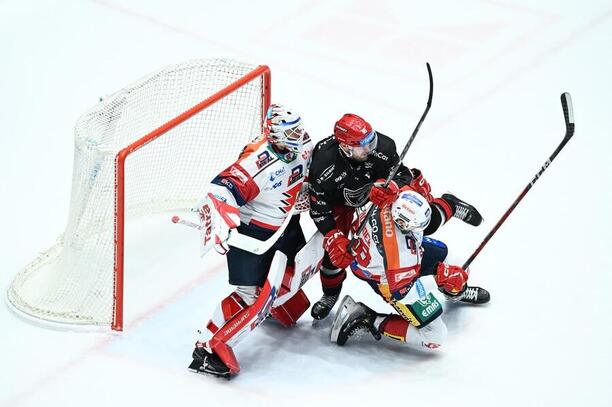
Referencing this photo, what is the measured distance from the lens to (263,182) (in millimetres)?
5340

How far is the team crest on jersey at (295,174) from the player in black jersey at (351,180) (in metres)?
0.05

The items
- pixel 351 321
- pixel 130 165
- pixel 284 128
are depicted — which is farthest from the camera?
pixel 130 165

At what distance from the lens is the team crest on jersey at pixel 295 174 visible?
542 centimetres

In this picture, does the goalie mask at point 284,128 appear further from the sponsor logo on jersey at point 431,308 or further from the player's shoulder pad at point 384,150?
the sponsor logo on jersey at point 431,308

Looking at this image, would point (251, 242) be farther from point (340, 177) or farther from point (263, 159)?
point (340, 177)

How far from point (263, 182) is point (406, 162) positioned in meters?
1.88

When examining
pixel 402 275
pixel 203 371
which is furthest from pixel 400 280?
pixel 203 371

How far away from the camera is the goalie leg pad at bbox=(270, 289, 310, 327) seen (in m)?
5.82

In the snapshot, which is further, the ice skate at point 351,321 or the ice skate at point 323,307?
the ice skate at point 323,307

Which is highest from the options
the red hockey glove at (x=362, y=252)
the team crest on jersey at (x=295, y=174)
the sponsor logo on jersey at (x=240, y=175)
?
the team crest on jersey at (x=295, y=174)

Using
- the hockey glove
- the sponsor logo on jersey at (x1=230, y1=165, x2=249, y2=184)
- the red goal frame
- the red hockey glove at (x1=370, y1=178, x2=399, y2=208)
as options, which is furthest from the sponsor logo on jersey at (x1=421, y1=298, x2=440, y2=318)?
the red goal frame

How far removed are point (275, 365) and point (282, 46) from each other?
10.6 feet

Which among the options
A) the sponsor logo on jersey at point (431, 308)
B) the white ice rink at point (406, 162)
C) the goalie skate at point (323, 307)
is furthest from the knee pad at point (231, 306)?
the sponsor logo on jersey at point (431, 308)

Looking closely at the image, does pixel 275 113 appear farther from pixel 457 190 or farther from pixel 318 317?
A: pixel 457 190
